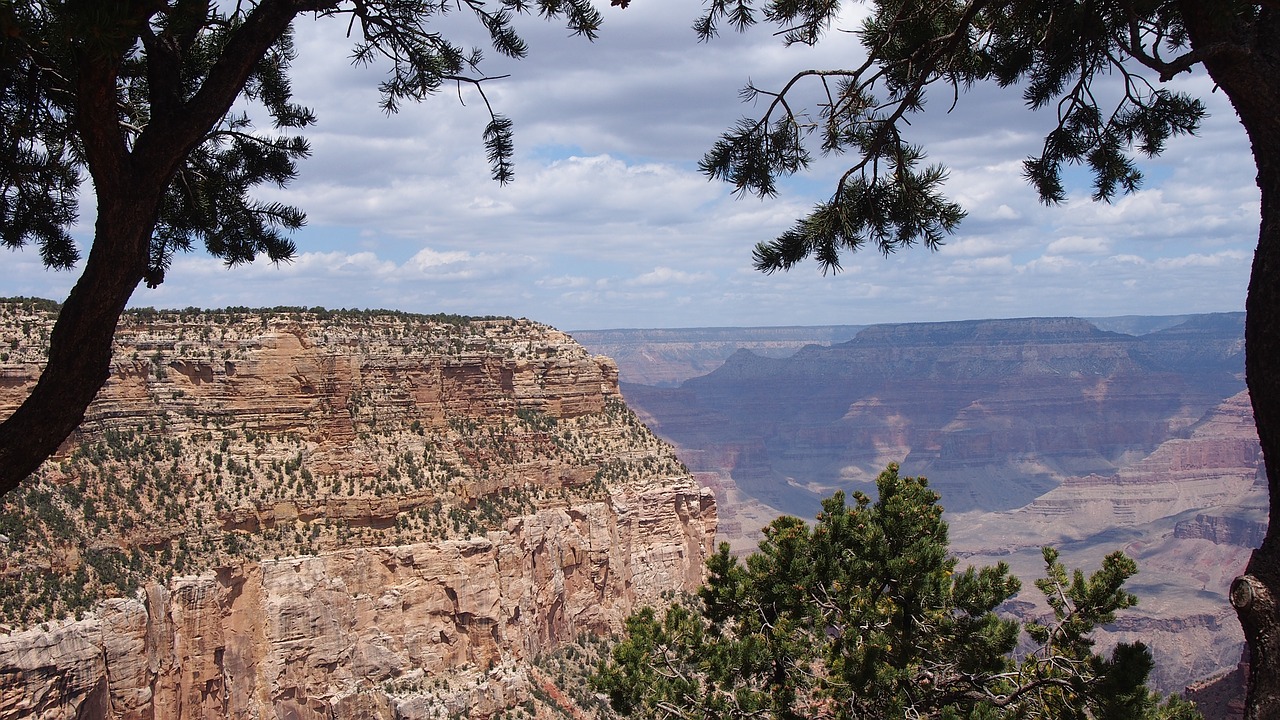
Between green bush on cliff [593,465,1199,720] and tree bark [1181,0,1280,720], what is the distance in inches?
160

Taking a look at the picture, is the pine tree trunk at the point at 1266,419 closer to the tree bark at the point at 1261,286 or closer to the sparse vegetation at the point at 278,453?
the tree bark at the point at 1261,286

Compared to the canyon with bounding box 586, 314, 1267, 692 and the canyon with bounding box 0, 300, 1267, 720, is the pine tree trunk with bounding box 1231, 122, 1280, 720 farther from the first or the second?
the canyon with bounding box 586, 314, 1267, 692

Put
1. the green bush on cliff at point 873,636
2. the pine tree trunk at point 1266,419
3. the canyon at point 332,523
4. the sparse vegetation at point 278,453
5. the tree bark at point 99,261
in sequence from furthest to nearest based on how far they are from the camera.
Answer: the sparse vegetation at point 278,453, the canyon at point 332,523, the green bush on cliff at point 873,636, the tree bark at point 99,261, the pine tree trunk at point 1266,419

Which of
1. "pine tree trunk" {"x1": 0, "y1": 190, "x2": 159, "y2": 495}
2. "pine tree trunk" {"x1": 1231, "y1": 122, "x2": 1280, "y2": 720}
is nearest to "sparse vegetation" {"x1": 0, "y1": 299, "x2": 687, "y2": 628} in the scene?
"pine tree trunk" {"x1": 0, "y1": 190, "x2": 159, "y2": 495}

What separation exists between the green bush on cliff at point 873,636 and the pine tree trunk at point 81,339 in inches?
275

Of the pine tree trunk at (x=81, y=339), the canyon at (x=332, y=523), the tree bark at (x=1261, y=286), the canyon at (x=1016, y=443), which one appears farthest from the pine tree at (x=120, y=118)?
the canyon at (x=1016, y=443)

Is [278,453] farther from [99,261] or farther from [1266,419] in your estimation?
[1266,419]

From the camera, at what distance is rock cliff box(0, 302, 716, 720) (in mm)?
26094

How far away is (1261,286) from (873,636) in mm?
6376

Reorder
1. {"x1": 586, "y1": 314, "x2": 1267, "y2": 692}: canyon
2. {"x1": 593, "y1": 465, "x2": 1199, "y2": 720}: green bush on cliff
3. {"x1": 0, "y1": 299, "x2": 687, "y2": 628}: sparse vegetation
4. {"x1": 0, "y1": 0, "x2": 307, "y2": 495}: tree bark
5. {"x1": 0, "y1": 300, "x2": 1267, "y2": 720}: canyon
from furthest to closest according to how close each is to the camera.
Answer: {"x1": 586, "y1": 314, "x2": 1267, "y2": 692}: canyon
{"x1": 0, "y1": 299, "x2": 687, "y2": 628}: sparse vegetation
{"x1": 0, "y1": 300, "x2": 1267, "y2": 720}: canyon
{"x1": 593, "y1": 465, "x2": 1199, "y2": 720}: green bush on cliff
{"x1": 0, "y1": 0, "x2": 307, "y2": 495}: tree bark

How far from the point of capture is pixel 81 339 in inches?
239

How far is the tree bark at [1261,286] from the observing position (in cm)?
514

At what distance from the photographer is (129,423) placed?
31.0m

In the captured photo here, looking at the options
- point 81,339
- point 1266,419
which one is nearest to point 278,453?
point 81,339
